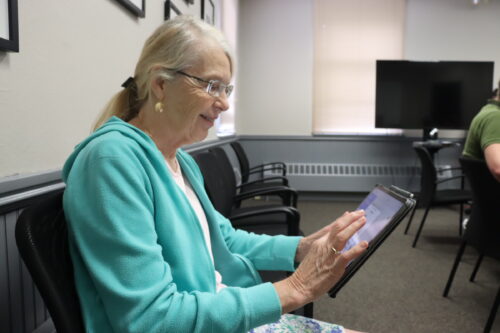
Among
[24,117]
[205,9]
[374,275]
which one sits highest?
[205,9]

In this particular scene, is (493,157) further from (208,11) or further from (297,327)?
(208,11)

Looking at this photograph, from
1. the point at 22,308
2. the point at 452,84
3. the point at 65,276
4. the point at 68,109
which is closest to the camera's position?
the point at 65,276

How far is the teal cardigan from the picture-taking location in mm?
561

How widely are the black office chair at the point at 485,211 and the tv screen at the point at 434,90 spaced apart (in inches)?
101

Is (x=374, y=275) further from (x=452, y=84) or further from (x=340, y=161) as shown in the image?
(x=452, y=84)

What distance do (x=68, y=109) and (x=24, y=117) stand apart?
21cm

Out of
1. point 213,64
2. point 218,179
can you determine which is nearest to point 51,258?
point 213,64

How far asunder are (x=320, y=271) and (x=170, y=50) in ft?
1.69

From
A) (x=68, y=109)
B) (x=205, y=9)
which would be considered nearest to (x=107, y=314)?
(x=68, y=109)

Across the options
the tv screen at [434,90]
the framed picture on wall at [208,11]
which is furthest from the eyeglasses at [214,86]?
the tv screen at [434,90]

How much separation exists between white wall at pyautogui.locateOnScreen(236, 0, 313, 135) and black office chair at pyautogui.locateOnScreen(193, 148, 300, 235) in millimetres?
2414

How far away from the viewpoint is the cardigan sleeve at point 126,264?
0.56 m

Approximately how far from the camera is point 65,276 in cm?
57

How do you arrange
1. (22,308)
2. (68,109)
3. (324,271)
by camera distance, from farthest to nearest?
(68,109), (22,308), (324,271)
